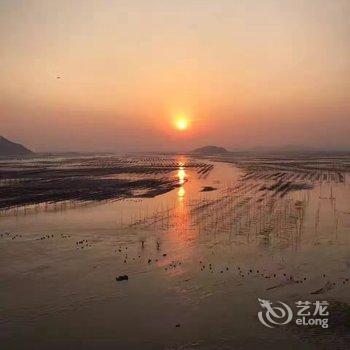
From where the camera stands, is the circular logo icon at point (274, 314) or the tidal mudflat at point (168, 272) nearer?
the tidal mudflat at point (168, 272)

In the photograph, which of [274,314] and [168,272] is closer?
[274,314]

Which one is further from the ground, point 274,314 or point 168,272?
point 168,272

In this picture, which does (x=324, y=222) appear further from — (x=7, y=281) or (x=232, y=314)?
(x=7, y=281)

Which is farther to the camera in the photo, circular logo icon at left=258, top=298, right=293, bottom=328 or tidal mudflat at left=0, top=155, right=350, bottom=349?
→ circular logo icon at left=258, top=298, right=293, bottom=328

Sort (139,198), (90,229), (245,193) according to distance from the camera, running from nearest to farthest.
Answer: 1. (90,229)
2. (139,198)
3. (245,193)

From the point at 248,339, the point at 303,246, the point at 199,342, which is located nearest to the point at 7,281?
the point at 199,342

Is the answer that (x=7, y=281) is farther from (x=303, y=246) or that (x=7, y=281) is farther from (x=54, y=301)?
(x=303, y=246)

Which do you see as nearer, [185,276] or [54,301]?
[54,301]

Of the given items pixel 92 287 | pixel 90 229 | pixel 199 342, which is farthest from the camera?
pixel 90 229
